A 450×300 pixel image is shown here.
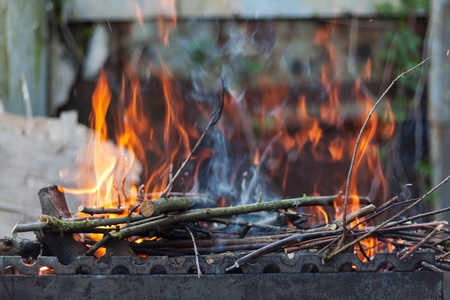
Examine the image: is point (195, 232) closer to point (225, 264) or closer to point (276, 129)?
point (225, 264)

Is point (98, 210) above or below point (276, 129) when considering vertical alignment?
below

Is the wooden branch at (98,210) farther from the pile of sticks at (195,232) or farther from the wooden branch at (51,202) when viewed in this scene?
the wooden branch at (51,202)

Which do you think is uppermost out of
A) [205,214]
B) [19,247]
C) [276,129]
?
[276,129]

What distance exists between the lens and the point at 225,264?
2.02 metres

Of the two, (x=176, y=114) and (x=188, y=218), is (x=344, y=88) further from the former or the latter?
(x=188, y=218)

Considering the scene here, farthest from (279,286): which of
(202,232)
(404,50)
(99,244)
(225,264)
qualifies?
(404,50)

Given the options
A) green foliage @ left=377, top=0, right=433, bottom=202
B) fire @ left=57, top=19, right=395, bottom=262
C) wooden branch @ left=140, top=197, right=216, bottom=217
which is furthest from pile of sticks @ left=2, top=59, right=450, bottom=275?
green foliage @ left=377, top=0, right=433, bottom=202

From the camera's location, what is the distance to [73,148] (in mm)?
4715

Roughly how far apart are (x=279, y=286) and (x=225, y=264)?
208mm

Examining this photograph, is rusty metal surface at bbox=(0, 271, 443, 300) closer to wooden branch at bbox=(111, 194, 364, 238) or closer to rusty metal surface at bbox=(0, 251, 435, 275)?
rusty metal surface at bbox=(0, 251, 435, 275)

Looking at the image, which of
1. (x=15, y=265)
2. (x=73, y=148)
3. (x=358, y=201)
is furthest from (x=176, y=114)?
(x=15, y=265)

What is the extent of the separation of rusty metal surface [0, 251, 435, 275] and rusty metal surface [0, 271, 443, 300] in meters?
0.02

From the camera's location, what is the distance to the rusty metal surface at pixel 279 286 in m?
2.02

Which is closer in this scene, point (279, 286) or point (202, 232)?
point (279, 286)
